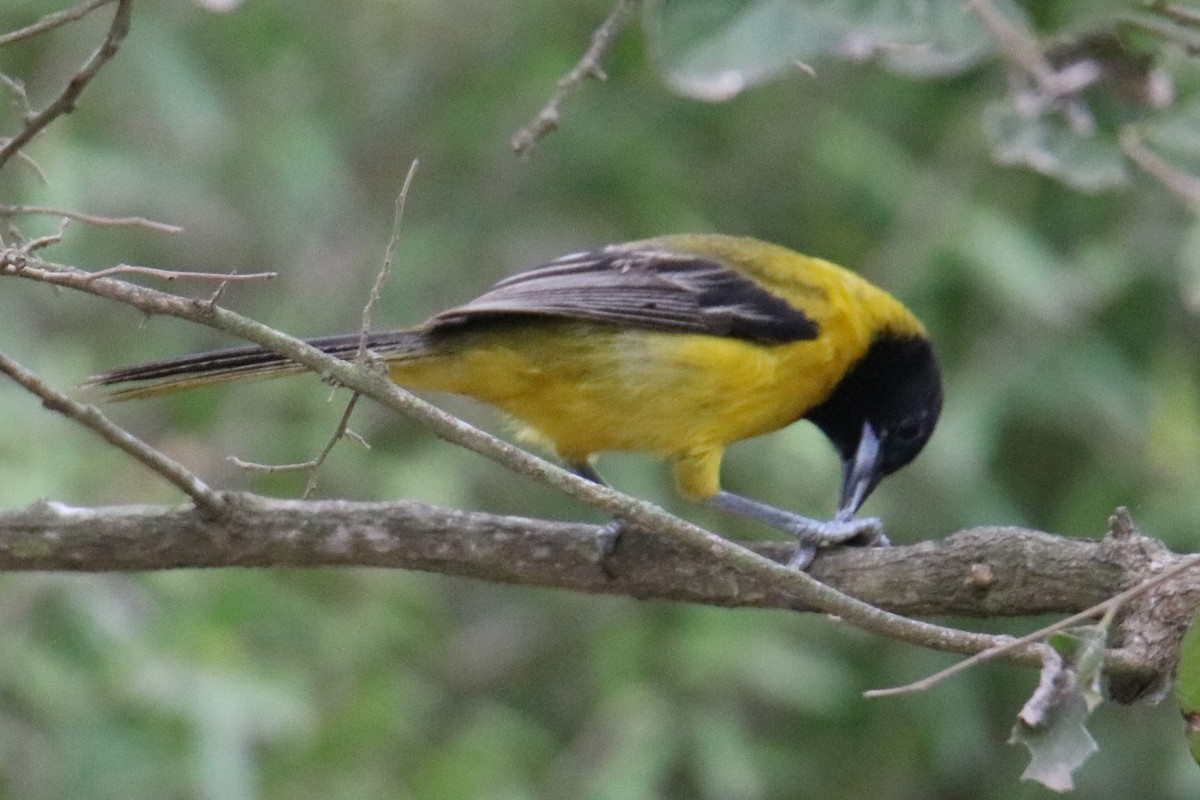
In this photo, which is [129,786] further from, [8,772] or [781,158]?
[781,158]

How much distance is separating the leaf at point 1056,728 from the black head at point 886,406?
2328 mm

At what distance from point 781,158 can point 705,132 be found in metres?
0.38

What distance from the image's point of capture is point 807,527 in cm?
404

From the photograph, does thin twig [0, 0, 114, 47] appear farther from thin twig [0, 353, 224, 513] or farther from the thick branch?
the thick branch

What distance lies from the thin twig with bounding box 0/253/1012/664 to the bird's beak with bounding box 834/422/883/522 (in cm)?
208

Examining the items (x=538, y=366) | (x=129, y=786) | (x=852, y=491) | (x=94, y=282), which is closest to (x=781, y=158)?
(x=852, y=491)

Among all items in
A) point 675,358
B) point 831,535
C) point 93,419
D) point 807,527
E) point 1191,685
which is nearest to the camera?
point 1191,685

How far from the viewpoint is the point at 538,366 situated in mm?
4285

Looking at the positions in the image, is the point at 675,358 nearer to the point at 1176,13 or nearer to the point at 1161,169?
Result: the point at 1161,169

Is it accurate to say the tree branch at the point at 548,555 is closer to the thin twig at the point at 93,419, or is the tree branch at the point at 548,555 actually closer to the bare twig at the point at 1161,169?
the thin twig at the point at 93,419

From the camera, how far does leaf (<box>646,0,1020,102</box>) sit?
2.96 meters

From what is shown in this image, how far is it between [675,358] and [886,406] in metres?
0.88

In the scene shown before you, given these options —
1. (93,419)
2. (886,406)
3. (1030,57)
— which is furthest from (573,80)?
(886,406)

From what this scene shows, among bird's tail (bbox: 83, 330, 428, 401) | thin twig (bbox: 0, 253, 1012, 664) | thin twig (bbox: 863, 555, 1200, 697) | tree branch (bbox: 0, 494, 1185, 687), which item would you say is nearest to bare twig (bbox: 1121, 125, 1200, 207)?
tree branch (bbox: 0, 494, 1185, 687)
